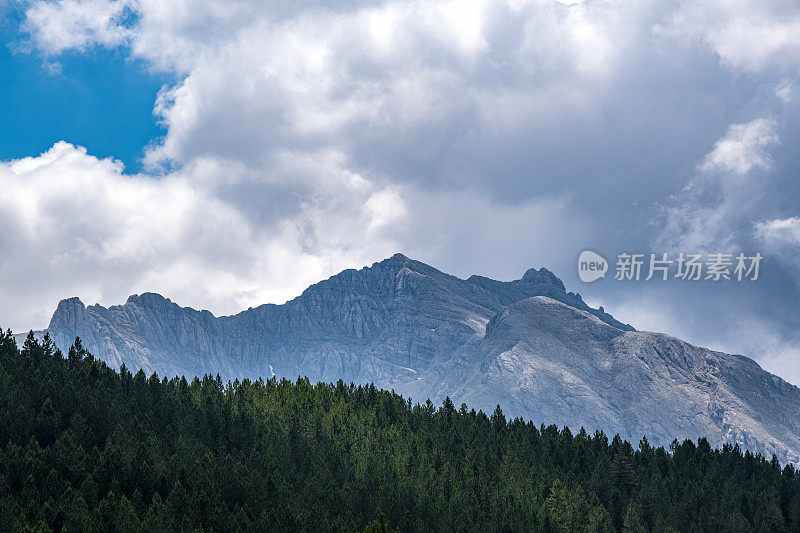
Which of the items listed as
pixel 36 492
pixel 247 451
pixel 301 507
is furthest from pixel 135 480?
pixel 247 451

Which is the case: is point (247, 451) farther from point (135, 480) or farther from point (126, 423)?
point (135, 480)

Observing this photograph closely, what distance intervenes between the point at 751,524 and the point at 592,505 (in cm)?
3519

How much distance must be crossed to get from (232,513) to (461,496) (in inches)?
2401

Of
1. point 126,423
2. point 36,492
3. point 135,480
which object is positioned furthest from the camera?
point 126,423

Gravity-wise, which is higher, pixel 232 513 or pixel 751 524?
pixel 751 524

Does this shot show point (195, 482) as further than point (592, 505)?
No

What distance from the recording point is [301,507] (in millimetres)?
156125

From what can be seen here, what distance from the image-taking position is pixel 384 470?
198 metres

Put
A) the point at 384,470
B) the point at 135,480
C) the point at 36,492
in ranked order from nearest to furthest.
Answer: the point at 36,492
the point at 135,480
the point at 384,470

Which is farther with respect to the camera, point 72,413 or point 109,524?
point 72,413

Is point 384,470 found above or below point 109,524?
above

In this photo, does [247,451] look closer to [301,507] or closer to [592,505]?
[301,507]

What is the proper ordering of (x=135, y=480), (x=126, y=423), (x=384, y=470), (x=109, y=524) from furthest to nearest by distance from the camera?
1. (x=384, y=470)
2. (x=126, y=423)
3. (x=135, y=480)
4. (x=109, y=524)

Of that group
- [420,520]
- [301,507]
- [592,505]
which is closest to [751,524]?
[592,505]
